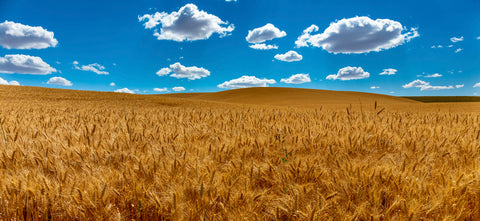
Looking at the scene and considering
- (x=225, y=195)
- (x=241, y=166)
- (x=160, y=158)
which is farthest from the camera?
(x=160, y=158)

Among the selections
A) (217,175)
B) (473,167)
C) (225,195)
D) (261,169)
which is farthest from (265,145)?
(473,167)

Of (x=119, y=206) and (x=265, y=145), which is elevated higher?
(x=265, y=145)

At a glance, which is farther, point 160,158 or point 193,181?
point 160,158

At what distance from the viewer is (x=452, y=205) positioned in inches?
45.0

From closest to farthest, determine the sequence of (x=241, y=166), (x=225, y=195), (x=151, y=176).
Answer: (x=225, y=195) → (x=151, y=176) → (x=241, y=166)

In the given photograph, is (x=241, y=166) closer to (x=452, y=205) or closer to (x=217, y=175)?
(x=217, y=175)

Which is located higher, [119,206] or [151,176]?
[151,176]

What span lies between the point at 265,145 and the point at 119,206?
52.4 inches

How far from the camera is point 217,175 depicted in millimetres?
1386

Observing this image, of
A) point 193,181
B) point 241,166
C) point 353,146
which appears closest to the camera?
point 193,181

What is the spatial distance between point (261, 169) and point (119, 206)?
2.76ft

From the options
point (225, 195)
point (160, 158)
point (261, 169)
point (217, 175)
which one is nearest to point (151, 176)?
point (160, 158)

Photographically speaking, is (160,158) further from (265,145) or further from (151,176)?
(265,145)

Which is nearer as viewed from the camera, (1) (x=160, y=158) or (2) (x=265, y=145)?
(1) (x=160, y=158)
